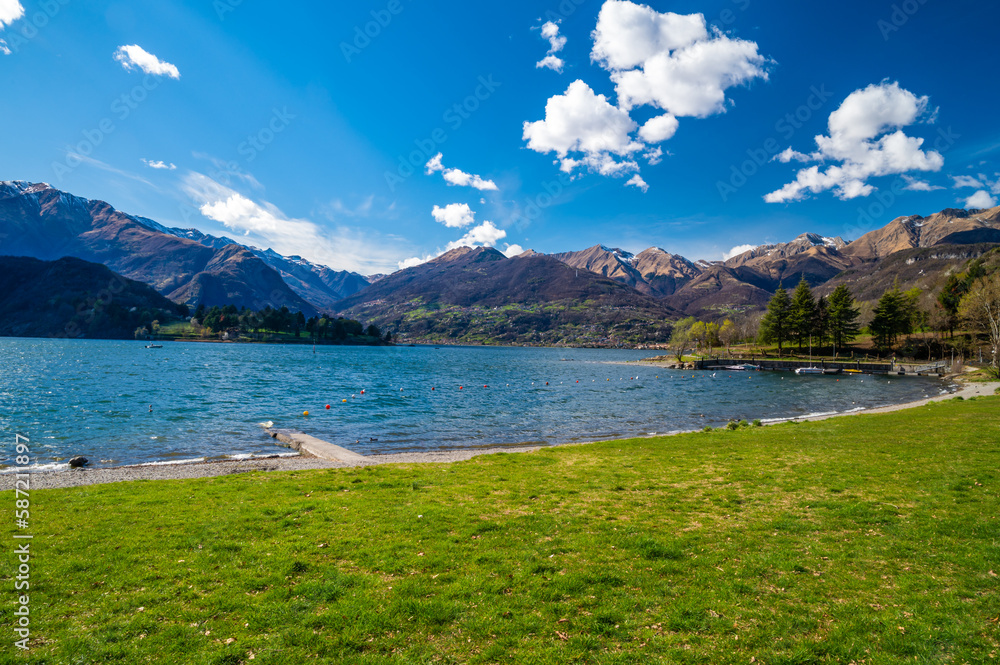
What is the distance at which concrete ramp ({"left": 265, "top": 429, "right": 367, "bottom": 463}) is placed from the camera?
21922mm

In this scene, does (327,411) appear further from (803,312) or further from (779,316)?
(779,316)

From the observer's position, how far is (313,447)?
24.1 meters

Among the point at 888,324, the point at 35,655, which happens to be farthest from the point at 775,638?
the point at 888,324

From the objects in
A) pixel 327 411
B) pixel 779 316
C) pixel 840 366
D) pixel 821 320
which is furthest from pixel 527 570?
pixel 779 316

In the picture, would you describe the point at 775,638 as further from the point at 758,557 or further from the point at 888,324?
the point at 888,324

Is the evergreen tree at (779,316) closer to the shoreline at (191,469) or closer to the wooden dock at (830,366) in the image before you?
the wooden dock at (830,366)

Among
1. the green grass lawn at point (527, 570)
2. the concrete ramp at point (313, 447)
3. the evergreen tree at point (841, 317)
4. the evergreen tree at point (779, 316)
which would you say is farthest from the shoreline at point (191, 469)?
the evergreen tree at point (841, 317)

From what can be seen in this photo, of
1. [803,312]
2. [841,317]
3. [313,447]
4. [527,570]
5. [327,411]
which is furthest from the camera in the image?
[803,312]

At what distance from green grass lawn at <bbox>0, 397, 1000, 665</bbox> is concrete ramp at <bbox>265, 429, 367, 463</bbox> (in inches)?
272

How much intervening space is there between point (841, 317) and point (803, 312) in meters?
10.1

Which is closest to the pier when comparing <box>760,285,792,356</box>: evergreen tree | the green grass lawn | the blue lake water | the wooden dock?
the wooden dock

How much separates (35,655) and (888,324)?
168 meters

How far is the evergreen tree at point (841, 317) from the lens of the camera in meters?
132

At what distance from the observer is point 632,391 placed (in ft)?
220
